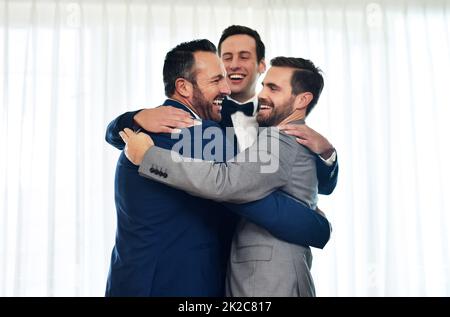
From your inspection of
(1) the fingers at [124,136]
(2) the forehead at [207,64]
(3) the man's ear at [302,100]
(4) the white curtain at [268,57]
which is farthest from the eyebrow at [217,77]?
(4) the white curtain at [268,57]

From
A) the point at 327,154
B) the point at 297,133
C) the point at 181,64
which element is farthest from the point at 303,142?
the point at 181,64

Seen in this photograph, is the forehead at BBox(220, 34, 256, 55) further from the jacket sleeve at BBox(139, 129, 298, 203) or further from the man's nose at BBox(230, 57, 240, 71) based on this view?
the jacket sleeve at BBox(139, 129, 298, 203)

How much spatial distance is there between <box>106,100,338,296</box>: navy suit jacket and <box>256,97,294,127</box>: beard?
364 millimetres

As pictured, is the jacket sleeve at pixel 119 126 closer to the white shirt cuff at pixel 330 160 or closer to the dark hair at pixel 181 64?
the dark hair at pixel 181 64

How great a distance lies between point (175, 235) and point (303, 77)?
76 cm

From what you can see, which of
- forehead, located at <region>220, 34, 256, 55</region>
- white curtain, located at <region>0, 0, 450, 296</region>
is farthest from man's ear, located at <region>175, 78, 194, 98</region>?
white curtain, located at <region>0, 0, 450, 296</region>

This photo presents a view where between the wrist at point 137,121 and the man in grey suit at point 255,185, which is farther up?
the wrist at point 137,121

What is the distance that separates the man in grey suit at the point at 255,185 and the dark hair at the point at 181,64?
28 centimetres

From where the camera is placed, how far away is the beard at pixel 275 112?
2.19 metres

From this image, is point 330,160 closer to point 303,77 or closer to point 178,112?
point 303,77

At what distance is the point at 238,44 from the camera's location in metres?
2.57

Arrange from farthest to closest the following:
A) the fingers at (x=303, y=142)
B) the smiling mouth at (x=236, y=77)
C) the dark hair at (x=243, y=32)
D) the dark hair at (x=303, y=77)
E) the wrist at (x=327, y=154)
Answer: the dark hair at (x=243, y=32)
the smiling mouth at (x=236, y=77)
the dark hair at (x=303, y=77)
the wrist at (x=327, y=154)
the fingers at (x=303, y=142)

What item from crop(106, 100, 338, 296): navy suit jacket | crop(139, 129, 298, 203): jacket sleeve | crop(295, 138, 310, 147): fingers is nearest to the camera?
crop(139, 129, 298, 203): jacket sleeve

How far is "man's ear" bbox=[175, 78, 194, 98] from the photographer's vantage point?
6.88 feet
